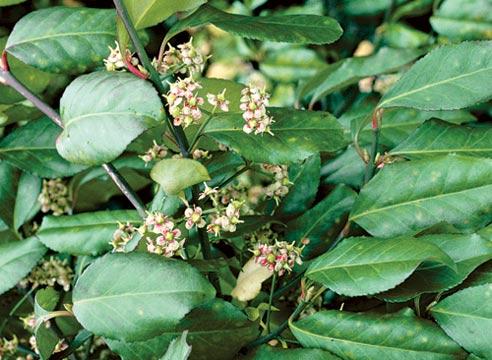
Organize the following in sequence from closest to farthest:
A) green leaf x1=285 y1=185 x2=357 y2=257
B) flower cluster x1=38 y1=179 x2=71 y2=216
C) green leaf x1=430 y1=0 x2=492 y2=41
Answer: green leaf x1=285 y1=185 x2=357 y2=257, flower cluster x1=38 y1=179 x2=71 y2=216, green leaf x1=430 y1=0 x2=492 y2=41

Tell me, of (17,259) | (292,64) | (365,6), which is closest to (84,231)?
(17,259)

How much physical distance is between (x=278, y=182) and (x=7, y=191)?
0.29 meters

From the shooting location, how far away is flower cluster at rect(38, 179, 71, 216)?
0.80 meters

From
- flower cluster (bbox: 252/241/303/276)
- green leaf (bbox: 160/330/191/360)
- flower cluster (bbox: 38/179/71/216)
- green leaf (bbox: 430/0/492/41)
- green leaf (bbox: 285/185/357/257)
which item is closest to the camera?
green leaf (bbox: 160/330/191/360)

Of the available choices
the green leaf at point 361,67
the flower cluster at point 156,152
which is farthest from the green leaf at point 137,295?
the green leaf at point 361,67

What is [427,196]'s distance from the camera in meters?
0.61

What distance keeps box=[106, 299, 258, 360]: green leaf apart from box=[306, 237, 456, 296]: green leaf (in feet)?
0.21

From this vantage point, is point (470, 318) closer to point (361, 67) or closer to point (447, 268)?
point (447, 268)

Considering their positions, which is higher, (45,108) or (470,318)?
(45,108)

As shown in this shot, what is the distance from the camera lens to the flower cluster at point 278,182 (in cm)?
66

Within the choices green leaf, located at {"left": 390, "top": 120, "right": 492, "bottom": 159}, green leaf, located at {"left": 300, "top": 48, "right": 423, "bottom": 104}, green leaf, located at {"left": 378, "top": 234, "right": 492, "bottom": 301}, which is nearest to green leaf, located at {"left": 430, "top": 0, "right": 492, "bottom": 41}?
green leaf, located at {"left": 300, "top": 48, "right": 423, "bottom": 104}

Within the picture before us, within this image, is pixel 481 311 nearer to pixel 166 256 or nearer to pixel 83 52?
pixel 166 256

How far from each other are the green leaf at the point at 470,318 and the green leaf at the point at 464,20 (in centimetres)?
52

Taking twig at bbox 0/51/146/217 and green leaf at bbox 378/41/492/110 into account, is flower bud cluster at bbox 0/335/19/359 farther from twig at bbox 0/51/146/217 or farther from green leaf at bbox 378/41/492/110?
green leaf at bbox 378/41/492/110
